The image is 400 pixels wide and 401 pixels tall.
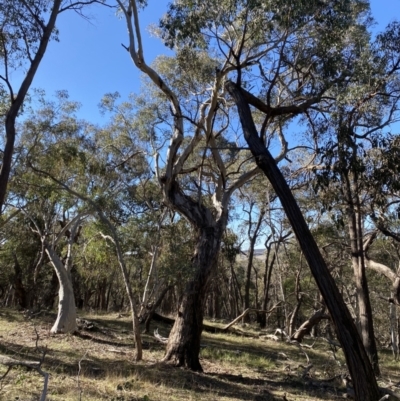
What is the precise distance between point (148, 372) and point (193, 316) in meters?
1.37

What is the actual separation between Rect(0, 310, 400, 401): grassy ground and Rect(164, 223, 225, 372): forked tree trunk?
0.99 feet

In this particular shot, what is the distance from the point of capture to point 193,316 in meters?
8.19

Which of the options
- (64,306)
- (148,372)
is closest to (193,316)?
(148,372)

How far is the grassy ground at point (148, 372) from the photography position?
5807 millimetres

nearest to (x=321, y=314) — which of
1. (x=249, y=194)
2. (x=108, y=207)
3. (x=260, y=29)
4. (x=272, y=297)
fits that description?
(x=249, y=194)

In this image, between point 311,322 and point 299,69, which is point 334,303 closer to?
point 299,69

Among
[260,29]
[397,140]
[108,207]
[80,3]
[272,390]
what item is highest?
[80,3]

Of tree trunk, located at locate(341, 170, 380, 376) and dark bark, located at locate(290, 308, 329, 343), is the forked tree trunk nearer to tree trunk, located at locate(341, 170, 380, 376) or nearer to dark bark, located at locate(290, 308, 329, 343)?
tree trunk, located at locate(341, 170, 380, 376)

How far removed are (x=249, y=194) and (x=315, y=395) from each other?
12.8 metres

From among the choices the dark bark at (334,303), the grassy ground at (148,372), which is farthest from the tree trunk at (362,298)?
the dark bark at (334,303)

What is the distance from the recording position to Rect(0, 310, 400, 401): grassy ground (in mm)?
5807

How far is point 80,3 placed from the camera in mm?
8758

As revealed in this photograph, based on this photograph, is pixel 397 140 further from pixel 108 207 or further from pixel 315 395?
pixel 108 207

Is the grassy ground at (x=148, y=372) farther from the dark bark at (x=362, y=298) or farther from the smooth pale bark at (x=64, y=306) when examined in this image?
the dark bark at (x=362, y=298)
